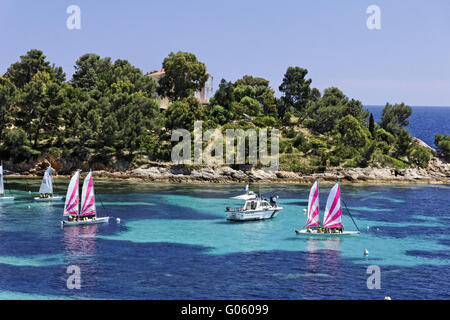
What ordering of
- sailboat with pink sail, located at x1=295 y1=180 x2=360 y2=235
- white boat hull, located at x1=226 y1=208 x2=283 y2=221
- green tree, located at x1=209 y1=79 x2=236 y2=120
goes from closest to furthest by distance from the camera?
sailboat with pink sail, located at x1=295 y1=180 x2=360 y2=235
white boat hull, located at x1=226 y1=208 x2=283 y2=221
green tree, located at x1=209 y1=79 x2=236 y2=120

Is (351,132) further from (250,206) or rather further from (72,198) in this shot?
(72,198)

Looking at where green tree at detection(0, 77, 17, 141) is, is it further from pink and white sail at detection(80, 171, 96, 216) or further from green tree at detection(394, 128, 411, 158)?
green tree at detection(394, 128, 411, 158)

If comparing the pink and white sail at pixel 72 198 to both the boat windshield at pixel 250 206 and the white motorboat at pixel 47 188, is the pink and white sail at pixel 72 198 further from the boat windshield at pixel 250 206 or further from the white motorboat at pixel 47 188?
the boat windshield at pixel 250 206

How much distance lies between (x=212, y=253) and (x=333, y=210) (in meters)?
17.7

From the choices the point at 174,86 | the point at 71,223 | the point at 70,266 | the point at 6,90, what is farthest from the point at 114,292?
the point at 174,86

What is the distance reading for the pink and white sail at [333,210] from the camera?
222 feet

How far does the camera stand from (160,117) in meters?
141

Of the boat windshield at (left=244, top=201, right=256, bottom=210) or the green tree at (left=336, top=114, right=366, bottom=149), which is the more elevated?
the green tree at (left=336, top=114, right=366, bottom=149)

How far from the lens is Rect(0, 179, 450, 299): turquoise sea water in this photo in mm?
49281

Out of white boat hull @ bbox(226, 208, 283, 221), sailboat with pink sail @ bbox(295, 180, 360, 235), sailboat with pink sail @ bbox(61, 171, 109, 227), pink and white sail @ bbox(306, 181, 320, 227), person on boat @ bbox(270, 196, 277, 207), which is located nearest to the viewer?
sailboat with pink sail @ bbox(295, 180, 360, 235)

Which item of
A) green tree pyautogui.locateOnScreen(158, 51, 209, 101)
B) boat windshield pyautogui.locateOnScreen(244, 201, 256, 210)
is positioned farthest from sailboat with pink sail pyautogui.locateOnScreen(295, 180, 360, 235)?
green tree pyautogui.locateOnScreen(158, 51, 209, 101)

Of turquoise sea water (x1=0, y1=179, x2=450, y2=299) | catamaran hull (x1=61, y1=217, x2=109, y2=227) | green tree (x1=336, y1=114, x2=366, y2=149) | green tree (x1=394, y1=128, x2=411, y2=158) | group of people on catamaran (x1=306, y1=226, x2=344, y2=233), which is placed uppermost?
green tree (x1=336, y1=114, x2=366, y2=149)

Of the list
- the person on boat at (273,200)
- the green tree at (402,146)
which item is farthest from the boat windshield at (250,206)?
the green tree at (402,146)

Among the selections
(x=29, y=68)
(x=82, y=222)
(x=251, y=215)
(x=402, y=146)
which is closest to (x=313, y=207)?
(x=251, y=215)
